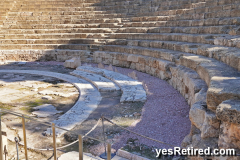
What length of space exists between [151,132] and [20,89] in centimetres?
477

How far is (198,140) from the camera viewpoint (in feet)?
9.27

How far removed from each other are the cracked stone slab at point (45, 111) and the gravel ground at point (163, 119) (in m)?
1.96

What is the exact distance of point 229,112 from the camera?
242 cm

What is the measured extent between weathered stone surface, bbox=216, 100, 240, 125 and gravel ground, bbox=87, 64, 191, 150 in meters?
1.30

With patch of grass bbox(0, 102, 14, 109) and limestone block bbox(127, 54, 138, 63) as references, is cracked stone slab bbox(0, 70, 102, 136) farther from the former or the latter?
limestone block bbox(127, 54, 138, 63)

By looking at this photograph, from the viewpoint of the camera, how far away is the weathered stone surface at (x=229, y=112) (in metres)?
2.36

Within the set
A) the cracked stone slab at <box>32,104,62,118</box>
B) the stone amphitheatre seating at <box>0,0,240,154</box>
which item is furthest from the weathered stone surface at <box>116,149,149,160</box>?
the cracked stone slab at <box>32,104,62,118</box>

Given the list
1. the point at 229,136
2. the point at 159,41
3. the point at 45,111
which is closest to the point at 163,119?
the point at 229,136

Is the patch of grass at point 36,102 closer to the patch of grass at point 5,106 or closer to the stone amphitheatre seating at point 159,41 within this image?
the patch of grass at point 5,106

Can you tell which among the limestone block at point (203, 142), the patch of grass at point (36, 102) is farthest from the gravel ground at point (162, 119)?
the patch of grass at point (36, 102)

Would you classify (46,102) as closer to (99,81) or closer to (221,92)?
(99,81)

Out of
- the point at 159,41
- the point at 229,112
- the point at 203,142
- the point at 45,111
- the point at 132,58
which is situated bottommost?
the point at 45,111

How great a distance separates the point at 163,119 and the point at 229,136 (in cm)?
215

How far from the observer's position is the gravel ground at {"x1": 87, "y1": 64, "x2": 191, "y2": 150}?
385cm
